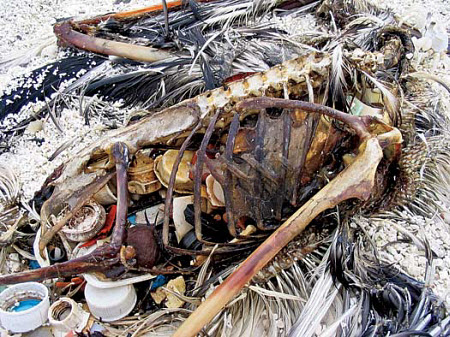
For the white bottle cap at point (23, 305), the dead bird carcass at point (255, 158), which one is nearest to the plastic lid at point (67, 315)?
the white bottle cap at point (23, 305)

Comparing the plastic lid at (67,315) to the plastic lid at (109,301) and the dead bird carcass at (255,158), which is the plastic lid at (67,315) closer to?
the plastic lid at (109,301)

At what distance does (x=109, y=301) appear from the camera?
2.15m

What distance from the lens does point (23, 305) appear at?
220 centimetres

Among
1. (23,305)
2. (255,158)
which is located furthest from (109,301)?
(255,158)

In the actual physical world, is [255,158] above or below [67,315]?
above

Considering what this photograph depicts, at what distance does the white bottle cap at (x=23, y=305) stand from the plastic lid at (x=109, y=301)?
0.17 m

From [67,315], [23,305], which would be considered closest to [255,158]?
[67,315]

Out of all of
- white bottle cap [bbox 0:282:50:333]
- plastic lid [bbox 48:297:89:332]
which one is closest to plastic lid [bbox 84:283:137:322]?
plastic lid [bbox 48:297:89:332]

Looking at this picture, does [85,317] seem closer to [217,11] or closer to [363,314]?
[363,314]

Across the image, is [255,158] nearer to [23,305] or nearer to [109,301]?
[109,301]

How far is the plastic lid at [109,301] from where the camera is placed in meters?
2.15

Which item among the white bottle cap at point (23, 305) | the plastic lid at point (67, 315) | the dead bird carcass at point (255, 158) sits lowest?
the plastic lid at point (67, 315)

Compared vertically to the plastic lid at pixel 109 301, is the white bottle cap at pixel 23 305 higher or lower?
higher

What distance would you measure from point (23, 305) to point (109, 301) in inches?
13.9
